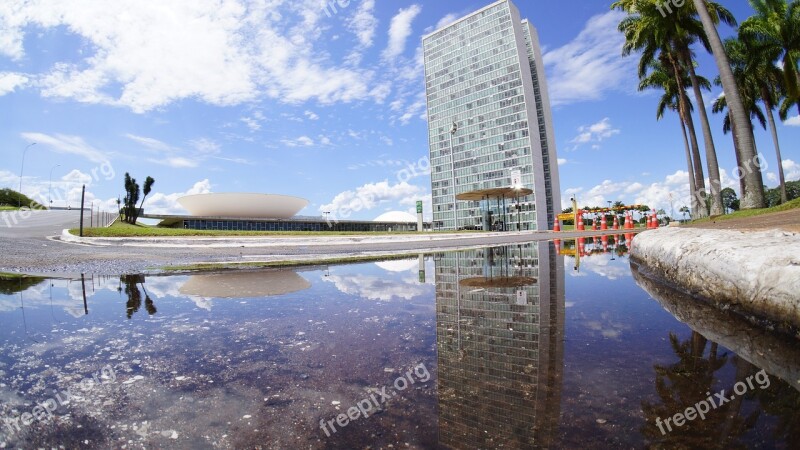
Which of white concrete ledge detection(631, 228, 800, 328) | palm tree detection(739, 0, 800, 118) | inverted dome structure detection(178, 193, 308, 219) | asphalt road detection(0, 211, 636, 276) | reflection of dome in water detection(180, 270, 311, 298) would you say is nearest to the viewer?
white concrete ledge detection(631, 228, 800, 328)

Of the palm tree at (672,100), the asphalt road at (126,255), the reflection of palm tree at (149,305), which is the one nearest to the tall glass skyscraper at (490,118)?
the palm tree at (672,100)

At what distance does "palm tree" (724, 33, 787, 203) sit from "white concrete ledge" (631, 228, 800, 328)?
1186 inches

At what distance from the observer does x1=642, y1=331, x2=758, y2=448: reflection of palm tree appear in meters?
1.55

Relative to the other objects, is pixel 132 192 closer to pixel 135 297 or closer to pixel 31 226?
pixel 31 226

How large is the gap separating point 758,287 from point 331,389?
12.3 feet

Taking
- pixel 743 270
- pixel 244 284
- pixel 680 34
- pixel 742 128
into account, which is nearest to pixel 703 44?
pixel 680 34

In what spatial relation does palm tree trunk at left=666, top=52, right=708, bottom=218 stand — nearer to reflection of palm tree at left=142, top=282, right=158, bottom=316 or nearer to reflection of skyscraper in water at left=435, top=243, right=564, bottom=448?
reflection of skyscraper in water at left=435, top=243, right=564, bottom=448

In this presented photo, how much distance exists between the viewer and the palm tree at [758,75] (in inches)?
1001

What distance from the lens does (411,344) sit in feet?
9.93

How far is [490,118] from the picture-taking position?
88.6 meters

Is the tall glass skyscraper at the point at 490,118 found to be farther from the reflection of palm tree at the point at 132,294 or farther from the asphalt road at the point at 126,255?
the reflection of palm tree at the point at 132,294

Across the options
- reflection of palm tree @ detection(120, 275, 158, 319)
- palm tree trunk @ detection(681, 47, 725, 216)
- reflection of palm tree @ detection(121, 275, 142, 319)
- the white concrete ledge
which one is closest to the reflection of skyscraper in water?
the white concrete ledge

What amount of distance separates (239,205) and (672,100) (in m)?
67.9

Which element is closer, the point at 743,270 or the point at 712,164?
the point at 743,270
